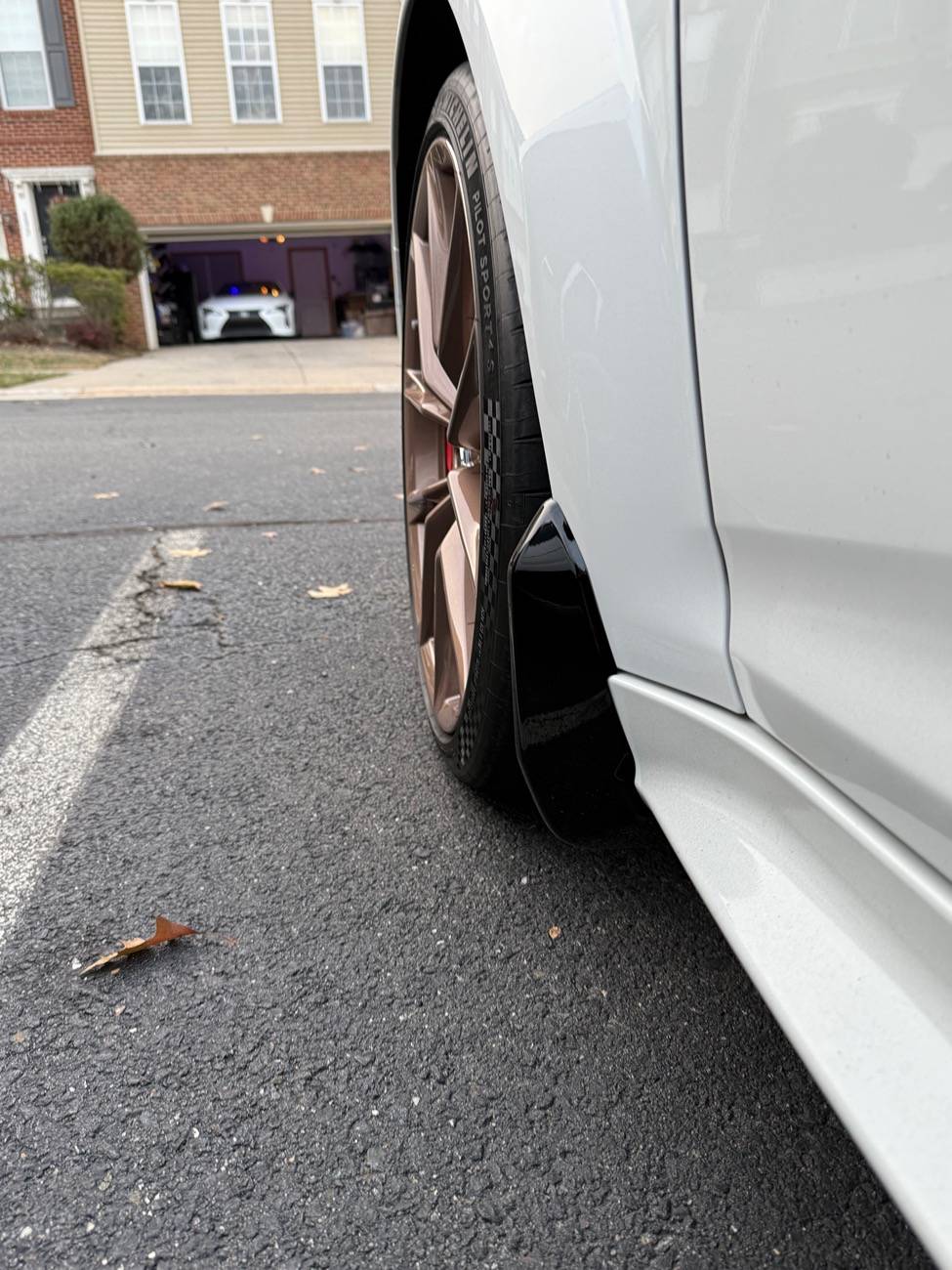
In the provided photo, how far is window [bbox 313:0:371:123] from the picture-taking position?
1642 centimetres

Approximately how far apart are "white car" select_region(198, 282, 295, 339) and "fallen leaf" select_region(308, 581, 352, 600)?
16.8 meters

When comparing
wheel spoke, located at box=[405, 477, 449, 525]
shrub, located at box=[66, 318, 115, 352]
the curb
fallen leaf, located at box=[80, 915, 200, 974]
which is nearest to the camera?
fallen leaf, located at box=[80, 915, 200, 974]

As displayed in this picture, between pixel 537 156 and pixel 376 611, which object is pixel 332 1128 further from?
pixel 376 611

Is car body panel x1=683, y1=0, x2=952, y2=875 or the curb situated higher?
car body panel x1=683, y1=0, x2=952, y2=875

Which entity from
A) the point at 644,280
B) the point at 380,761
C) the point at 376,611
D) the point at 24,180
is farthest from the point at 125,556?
the point at 24,180

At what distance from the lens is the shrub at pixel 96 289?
13.2m

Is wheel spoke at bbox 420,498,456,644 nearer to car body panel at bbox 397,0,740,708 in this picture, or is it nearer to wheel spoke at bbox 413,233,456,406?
wheel spoke at bbox 413,233,456,406

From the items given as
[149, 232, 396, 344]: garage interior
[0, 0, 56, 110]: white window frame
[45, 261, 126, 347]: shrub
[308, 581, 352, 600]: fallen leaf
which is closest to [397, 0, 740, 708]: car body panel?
[308, 581, 352, 600]: fallen leaf

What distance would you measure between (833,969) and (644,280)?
60cm

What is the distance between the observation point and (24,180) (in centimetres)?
1670

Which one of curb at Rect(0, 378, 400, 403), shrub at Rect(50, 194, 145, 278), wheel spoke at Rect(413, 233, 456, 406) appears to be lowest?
curb at Rect(0, 378, 400, 403)

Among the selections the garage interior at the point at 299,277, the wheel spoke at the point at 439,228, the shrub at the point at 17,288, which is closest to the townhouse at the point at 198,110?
the garage interior at the point at 299,277

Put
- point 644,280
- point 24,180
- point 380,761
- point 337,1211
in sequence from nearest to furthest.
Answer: point 644,280, point 337,1211, point 380,761, point 24,180

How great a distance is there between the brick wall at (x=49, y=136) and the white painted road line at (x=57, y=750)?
17.1 meters
